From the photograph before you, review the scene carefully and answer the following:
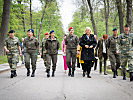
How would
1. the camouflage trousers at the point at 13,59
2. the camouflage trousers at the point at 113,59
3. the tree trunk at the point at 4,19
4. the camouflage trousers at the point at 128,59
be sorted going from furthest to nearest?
the tree trunk at the point at 4,19 < the camouflage trousers at the point at 113,59 < the camouflage trousers at the point at 13,59 < the camouflage trousers at the point at 128,59

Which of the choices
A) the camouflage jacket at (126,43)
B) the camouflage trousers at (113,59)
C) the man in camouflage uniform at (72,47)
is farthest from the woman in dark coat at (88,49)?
the camouflage jacket at (126,43)

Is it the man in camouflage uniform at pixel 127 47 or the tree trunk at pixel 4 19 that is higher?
the tree trunk at pixel 4 19

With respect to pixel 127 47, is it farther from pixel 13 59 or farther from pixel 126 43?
Result: pixel 13 59

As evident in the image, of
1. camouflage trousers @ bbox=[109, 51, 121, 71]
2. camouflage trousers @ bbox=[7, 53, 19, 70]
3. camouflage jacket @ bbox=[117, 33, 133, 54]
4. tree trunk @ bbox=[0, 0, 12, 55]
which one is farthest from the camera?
tree trunk @ bbox=[0, 0, 12, 55]

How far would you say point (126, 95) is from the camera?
4559mm

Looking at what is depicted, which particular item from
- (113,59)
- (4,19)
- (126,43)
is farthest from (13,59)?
(4,19)

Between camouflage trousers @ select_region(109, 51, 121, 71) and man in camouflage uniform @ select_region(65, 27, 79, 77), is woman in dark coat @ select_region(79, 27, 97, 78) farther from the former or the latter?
camouflage trousers @ select_region(109, 51, 121, 71)

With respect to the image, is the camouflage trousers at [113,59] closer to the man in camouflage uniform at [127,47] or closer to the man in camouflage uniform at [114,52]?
the man in camouflage uniform at [114,52]

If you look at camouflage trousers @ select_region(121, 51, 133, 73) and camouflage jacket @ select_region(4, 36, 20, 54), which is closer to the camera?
camouflage trousers @ select_region(121, 51, 133, 73)

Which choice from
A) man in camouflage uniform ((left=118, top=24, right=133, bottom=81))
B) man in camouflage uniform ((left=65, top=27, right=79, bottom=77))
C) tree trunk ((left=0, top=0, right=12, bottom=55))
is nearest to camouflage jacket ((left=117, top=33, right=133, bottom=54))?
man in camouflage uniform ((left=118, top=24, right=133, bottom=81))

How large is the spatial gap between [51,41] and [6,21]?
347 inches

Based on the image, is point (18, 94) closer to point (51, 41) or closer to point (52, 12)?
point (51, 41)

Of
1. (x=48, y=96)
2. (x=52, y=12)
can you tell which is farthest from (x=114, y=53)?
(x=52, y=12)

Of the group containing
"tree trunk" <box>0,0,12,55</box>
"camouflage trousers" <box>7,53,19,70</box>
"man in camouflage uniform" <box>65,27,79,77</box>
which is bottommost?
"camouflage trousers" <box>7,53,19,70</box>
